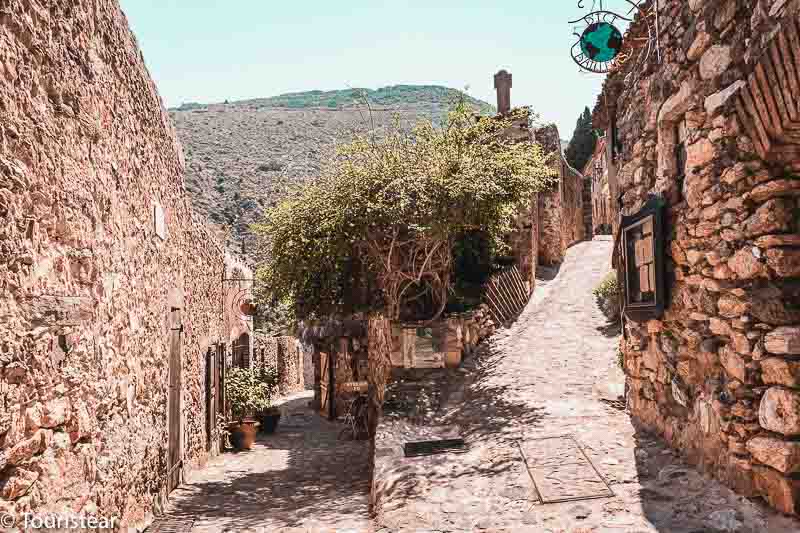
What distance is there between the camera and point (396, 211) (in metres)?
8.16

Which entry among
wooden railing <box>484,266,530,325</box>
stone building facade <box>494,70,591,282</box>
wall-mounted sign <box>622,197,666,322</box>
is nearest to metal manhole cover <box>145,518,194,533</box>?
wall-mounted sign <box>622,197,666,322</box>

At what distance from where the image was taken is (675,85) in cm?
428

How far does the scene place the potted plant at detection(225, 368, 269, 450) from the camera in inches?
376

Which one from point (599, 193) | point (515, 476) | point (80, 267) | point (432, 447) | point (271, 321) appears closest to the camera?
point (80, 267)

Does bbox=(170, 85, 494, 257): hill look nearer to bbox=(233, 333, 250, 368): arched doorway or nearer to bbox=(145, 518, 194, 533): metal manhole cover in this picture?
bbox=(233, 333, 250, 368): arched doorway

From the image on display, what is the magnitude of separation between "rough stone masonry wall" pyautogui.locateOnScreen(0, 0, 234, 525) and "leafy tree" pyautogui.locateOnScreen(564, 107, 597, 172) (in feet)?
93.7

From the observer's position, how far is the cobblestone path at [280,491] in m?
5.17

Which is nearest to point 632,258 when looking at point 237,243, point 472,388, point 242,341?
point 472,388

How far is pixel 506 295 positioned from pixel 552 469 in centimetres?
624

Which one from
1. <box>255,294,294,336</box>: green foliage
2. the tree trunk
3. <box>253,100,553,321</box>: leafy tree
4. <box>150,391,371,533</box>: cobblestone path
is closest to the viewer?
<box>150,391,371,533</box>: cobblestone path

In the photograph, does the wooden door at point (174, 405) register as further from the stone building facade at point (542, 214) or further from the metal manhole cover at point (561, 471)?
the stone building facade at point (542, 214)

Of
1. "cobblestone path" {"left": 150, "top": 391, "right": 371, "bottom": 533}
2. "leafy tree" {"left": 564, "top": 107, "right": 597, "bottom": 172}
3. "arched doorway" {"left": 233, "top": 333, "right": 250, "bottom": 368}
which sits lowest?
"cobblestone path" {"left": 150, "top": 391, "right": 371, "bottom": 533}

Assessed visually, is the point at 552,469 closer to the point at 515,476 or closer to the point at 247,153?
A: the point at 515,476

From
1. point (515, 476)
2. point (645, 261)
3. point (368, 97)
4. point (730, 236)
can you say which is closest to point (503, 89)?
point (645, 261)
